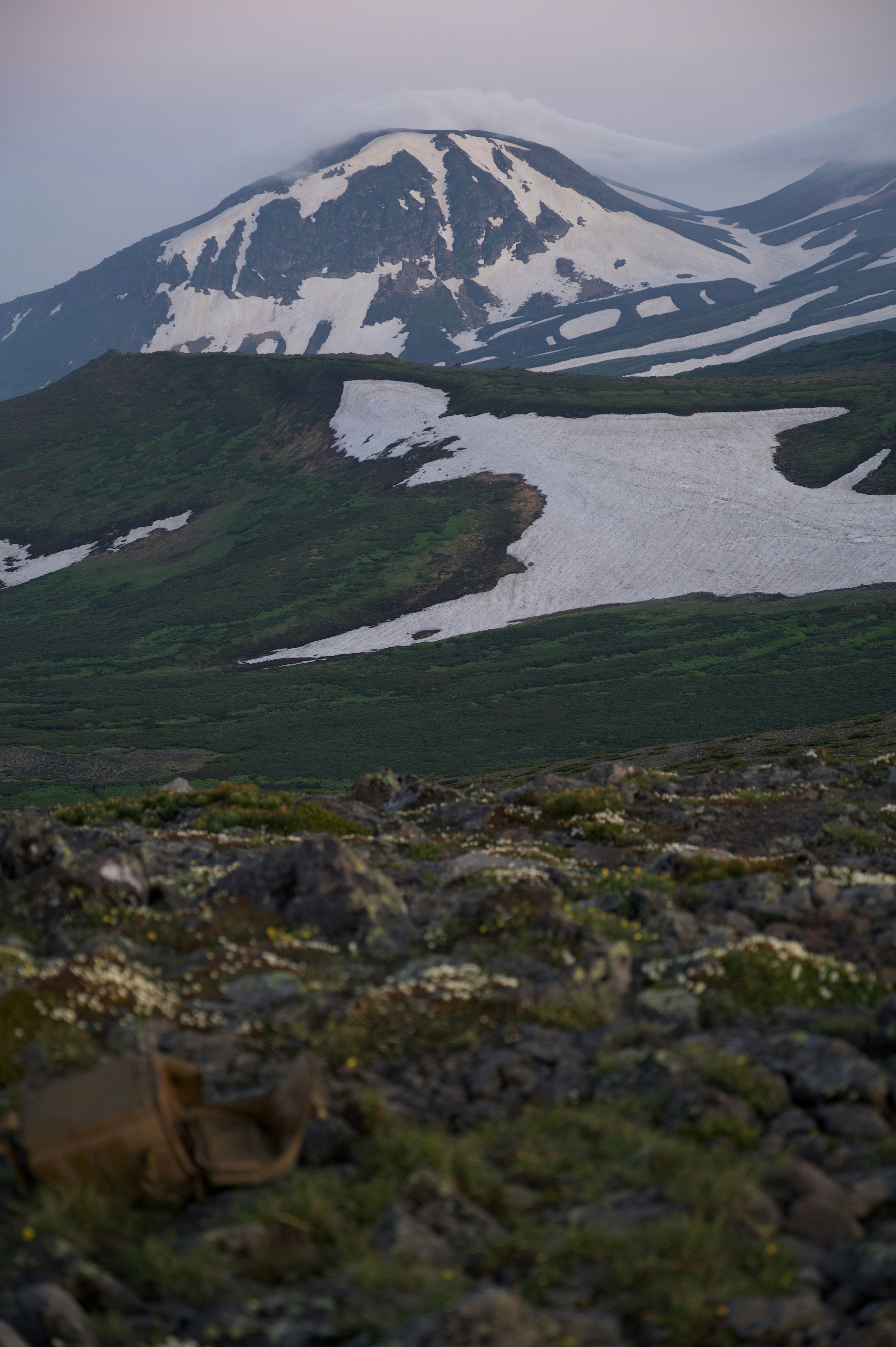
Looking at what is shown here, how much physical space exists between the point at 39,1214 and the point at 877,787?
24385mm

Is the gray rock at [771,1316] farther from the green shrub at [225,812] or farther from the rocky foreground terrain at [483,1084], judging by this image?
the green shrub at [225,812]

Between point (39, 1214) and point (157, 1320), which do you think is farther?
point (39, 1214)

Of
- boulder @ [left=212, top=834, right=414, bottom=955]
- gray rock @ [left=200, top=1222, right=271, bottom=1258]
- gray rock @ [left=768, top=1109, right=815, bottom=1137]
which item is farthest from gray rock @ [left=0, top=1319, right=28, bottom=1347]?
boulder @ [left=212, top=834, right=414, bottom=955]

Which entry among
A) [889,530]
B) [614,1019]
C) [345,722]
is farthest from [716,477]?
[614,1019]

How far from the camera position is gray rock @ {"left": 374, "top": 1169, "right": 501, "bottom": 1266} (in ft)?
20.7

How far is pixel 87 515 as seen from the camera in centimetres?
13112

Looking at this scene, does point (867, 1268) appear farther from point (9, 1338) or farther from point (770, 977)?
point (9, 1338)

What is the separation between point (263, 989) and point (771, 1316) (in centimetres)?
621

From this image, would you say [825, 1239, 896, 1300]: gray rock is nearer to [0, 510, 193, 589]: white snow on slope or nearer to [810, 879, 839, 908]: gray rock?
[810, 879, 839, 908]: gray rock

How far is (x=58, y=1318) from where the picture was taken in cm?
565

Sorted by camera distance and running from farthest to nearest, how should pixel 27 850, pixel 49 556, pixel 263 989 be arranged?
pixel 49 556 < pixel 27 850 < pixel 263 989

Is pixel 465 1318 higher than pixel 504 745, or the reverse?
pixel 465 1318

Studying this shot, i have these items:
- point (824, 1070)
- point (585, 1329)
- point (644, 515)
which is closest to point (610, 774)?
point (824, 1070)

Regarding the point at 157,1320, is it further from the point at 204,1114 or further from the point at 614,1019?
the point at 614,1019
